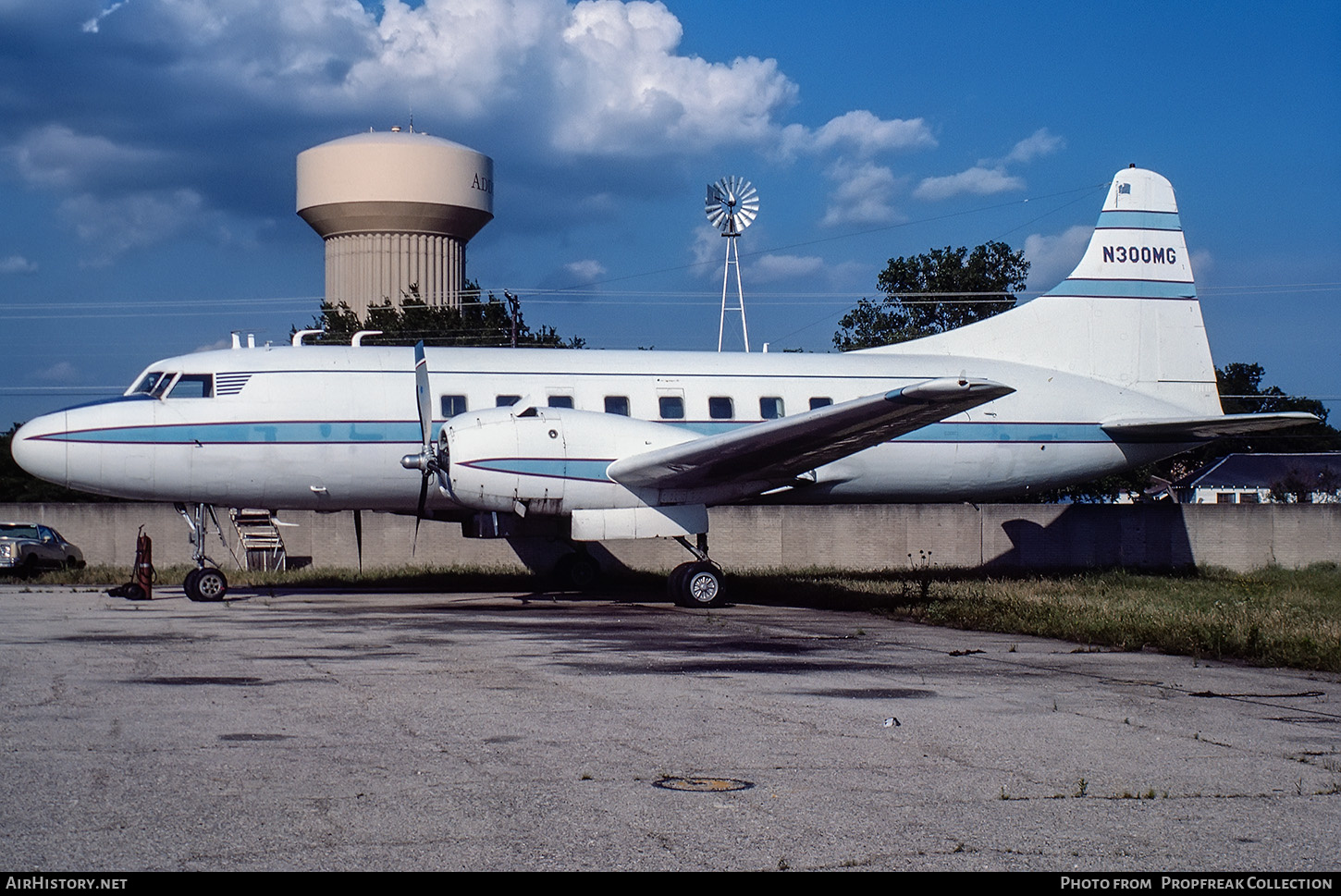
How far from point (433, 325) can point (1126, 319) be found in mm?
32928

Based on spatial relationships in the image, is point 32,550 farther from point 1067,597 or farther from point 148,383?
point 1067,597

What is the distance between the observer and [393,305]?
2215 inches

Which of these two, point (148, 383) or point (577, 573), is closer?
point (148, 383)

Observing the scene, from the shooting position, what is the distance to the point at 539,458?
676 inches

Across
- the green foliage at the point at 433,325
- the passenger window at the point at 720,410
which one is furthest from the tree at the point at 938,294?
the passenger window at the point at 720,410

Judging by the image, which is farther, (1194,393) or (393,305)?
(393,305)

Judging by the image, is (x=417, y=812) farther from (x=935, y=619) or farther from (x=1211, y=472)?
(x=1211, y=472)

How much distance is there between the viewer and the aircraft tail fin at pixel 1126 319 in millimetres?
23219

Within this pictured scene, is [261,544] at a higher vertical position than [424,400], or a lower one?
lower

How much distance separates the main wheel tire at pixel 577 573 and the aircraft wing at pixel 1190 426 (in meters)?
9.79

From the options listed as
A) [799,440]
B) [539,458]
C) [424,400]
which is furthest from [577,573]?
[799,440]

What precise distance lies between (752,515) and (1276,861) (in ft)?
79.9

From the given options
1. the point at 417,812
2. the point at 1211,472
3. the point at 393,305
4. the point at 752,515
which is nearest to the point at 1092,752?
the point at 417,812

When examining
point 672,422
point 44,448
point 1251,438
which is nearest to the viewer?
point 44,448
